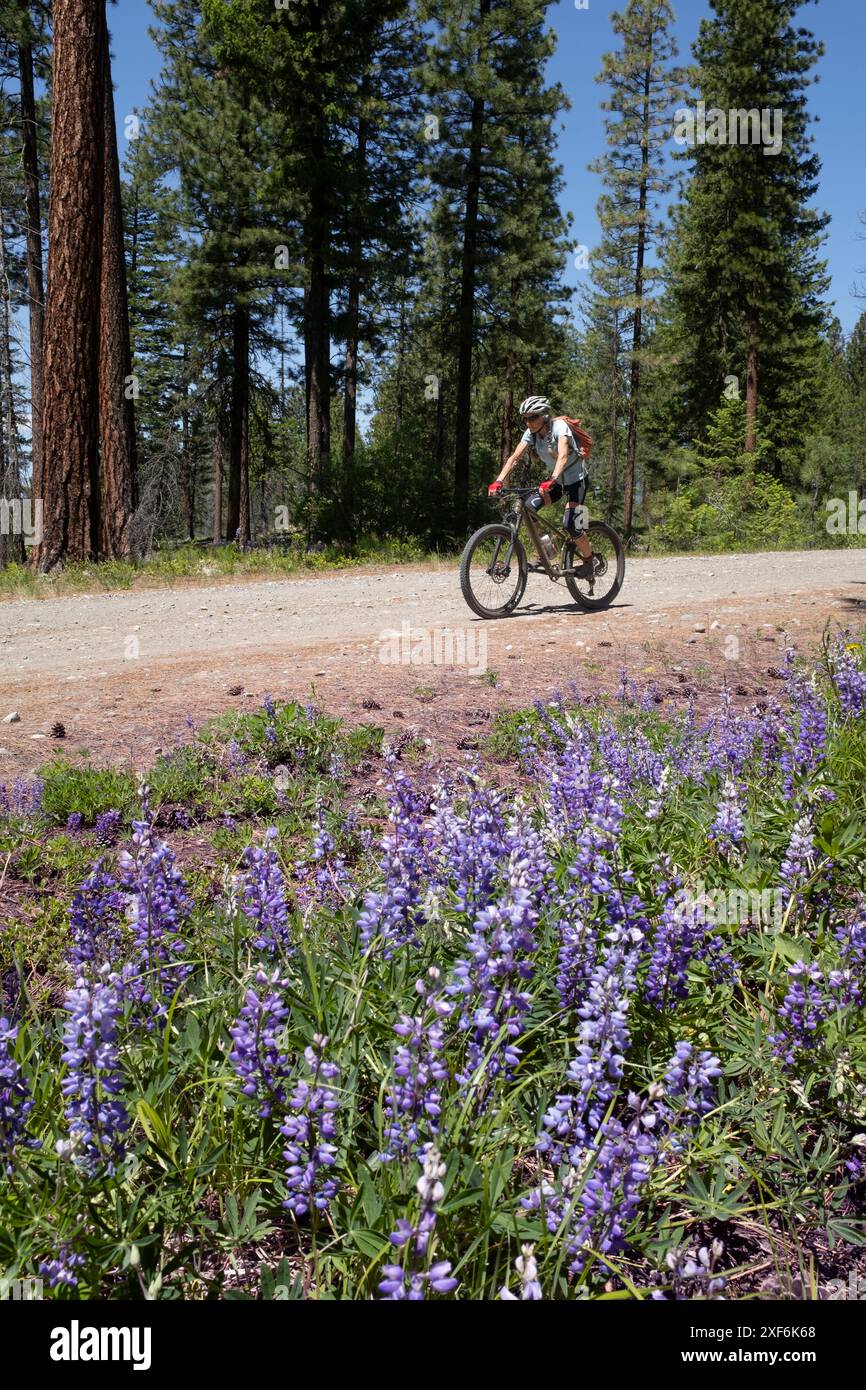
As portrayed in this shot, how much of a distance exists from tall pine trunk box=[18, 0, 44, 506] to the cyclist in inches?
620

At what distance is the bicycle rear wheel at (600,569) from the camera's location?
9844 mm

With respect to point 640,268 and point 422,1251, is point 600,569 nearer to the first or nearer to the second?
point 422,1251

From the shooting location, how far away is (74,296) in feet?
42.1

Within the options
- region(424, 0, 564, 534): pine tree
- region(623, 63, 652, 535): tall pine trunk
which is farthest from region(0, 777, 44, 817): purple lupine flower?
region(623, 63, 652, 535): tall pine trunk

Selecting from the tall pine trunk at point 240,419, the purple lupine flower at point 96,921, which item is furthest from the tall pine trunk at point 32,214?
the purple lupine flower at point 96,921

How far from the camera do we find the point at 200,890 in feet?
10.7

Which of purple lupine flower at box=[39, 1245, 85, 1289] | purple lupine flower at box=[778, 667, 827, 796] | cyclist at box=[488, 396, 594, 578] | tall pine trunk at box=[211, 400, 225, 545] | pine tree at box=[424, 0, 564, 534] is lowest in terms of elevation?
purple lupine flower at box=[39, 1245, 85, 1289]

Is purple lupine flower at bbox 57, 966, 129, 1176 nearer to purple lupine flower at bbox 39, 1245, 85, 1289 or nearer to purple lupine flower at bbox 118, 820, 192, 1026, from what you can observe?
purple lupine flower at bbox 39, 1245, 85, 1289


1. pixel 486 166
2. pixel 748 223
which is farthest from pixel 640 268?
pixel 486 166

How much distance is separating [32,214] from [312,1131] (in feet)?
96.4

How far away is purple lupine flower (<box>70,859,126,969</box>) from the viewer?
2.17 meters
